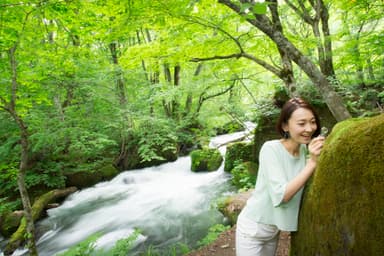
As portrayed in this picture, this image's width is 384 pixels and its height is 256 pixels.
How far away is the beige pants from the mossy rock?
8.27 metres

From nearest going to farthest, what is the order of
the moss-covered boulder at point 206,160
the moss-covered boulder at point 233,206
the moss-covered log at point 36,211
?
the moss-covered boulder at point 233,206, the moss-covered log at point 36,211, the moss-covered boulder at point 206,160

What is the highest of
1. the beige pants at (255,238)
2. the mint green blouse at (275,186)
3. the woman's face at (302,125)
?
the woman's face at (302,125)

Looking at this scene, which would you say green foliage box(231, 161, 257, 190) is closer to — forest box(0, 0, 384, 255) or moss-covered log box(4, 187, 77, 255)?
forest box(0, 0, 384, 255)

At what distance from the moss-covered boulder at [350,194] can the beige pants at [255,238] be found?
294 millimetres

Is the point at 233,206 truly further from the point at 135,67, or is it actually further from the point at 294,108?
the point at 135,67

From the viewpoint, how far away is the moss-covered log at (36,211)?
22.1 feet

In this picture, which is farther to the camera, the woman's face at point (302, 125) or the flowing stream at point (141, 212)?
the flowing stream at point (141, 212)

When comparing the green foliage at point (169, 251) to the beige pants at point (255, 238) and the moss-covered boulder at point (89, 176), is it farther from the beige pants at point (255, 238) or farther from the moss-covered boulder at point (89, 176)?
the moss-covered boulder at point (89, 176)

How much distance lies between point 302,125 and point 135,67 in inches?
306

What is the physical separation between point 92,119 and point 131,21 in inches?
232

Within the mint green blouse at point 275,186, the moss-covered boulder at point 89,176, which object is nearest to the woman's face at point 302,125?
the mint green blouse at point 275,186

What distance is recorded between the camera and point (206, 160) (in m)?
13.0

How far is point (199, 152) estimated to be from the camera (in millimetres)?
13398

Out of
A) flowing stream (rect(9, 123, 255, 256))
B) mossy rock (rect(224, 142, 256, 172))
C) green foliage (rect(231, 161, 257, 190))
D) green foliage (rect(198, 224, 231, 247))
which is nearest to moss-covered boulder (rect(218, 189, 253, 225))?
green foliage (rect(198, 224, 231, 247))
